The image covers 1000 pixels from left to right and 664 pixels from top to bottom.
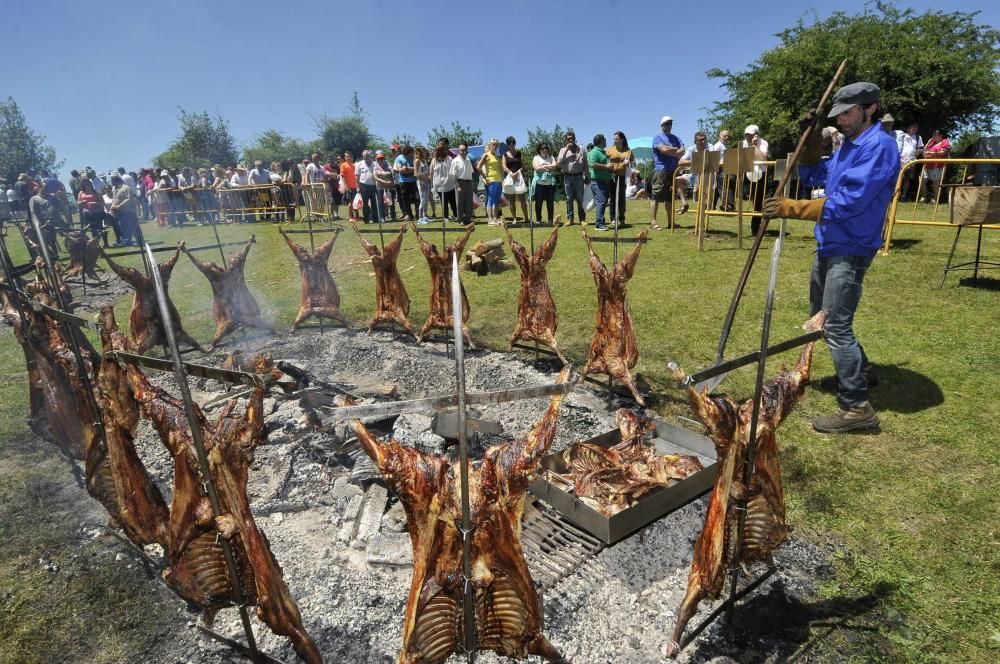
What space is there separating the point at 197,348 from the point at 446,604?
6839 millimetres

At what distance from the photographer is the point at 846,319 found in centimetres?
526

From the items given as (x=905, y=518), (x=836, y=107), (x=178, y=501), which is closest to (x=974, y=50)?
(x=836, y=107)

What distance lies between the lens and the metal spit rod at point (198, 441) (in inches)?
85.7

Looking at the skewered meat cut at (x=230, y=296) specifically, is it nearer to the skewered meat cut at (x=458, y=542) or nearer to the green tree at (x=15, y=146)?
the skewered meat cut at (x=458, y=542)

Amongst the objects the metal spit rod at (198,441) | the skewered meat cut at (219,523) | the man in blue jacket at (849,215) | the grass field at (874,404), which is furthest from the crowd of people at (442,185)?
the metal spit rod at (198,441)

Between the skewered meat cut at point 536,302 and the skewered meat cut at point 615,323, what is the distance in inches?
33.5

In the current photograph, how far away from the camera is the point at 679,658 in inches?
122

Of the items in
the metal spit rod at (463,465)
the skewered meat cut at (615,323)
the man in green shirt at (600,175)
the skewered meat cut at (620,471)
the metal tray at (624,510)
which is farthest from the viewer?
the man in green shirt at (600,175)

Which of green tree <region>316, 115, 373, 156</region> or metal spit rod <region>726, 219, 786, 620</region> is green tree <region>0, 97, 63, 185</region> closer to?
green tree <region>316, 115, 373, 156</region>

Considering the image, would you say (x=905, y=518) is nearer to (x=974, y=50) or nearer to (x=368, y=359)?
(x=368, y=359)

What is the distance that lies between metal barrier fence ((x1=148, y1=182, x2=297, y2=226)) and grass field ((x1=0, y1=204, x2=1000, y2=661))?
8638 millimetres

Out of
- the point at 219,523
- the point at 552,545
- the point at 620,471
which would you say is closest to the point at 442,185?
the point at 620,471

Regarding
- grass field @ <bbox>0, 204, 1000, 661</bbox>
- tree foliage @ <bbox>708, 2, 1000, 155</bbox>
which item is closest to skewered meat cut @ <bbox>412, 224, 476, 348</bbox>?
grass field @ <bbox>0, 204, 1000, 661</bbox>

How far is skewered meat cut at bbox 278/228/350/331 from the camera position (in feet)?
26.7
